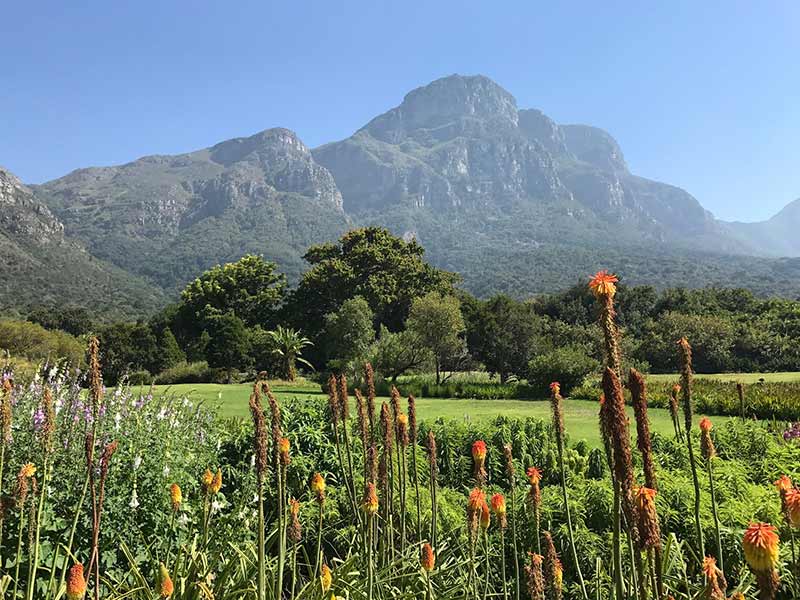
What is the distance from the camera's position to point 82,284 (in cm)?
8062

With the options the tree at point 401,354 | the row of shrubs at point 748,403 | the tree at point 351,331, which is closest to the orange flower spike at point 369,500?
the row of shrubs at point 748,403

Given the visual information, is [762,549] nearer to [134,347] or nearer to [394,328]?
[134,347]

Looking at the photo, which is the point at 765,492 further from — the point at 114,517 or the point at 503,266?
the point at 503,266

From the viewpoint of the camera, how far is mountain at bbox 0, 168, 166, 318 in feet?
230

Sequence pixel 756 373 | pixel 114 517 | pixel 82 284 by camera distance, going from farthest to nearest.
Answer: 1. pixel 82 284
2. pixel 756 373
3. pixel 114 517

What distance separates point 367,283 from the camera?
42031 millimetres

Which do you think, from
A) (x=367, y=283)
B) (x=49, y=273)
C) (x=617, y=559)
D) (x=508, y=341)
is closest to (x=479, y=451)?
(x=617, y=559)

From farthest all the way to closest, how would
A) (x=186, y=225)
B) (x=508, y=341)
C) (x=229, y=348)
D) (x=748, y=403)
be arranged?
(x=186, y=225) < (x=229, y=348) < (x=508, y=341) < (x=748, y=403)

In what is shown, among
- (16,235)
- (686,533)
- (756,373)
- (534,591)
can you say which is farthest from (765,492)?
(16,235)

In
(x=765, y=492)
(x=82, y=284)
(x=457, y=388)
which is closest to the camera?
(x=765, y=492)

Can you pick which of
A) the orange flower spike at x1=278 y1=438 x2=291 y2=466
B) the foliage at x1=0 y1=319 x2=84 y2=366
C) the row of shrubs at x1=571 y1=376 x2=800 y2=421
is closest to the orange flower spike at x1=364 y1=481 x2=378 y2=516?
the orange flower spike at x1=278 y1=438 x2=291 y2=466

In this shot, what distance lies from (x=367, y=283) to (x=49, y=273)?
185 ft

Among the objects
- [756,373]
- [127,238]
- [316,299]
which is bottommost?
[756,373]

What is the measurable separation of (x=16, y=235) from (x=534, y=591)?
102698 millimetres
